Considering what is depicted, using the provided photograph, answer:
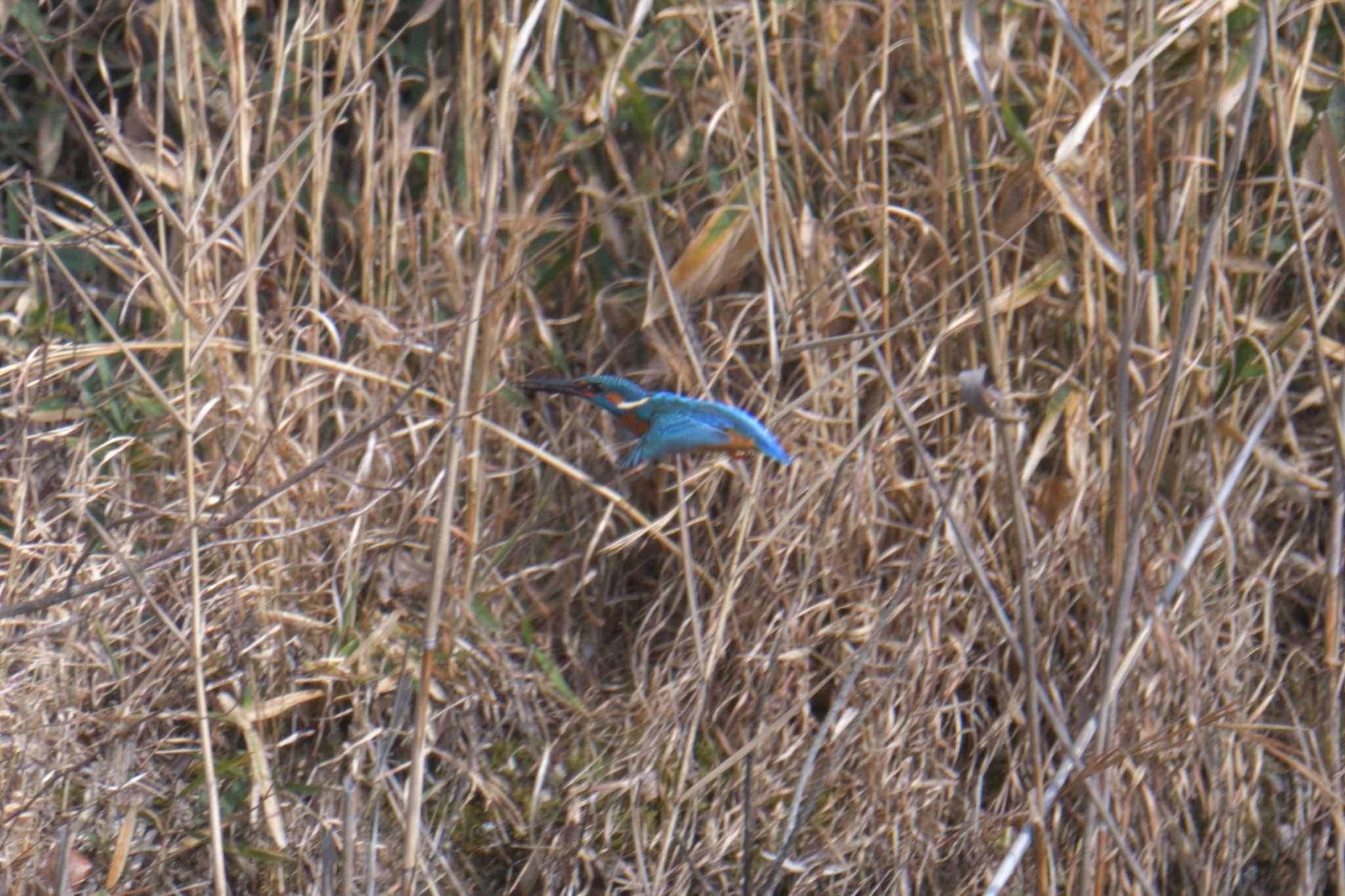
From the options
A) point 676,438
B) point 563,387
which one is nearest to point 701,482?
point 563,387

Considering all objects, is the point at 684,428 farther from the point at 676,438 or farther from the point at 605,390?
the point at 605,390

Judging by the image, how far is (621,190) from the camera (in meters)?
2.33

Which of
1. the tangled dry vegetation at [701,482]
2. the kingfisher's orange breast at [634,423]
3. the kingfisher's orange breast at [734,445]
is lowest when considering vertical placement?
the tangled dry vegetation at [701,482]

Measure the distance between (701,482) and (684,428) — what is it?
2.00 ft

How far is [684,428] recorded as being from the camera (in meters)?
1.48

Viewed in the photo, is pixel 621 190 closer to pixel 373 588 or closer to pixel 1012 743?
pixel 373 588

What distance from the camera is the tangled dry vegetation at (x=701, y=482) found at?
1.90m

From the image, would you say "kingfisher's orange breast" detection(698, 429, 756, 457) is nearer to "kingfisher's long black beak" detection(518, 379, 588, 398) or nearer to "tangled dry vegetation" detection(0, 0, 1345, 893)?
"kingfisher's long black beak" detection(518, 379, 588, 398)

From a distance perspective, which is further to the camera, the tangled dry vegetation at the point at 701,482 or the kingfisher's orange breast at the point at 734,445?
the tangled dry vegetation at the point at 701,482

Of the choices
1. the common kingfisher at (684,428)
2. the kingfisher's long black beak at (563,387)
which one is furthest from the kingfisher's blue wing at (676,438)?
the kingfisher's long black beak at (563,387)

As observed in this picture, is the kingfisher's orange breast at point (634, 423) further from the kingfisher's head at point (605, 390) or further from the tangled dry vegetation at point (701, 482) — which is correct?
the tangled dry vegetation at point (701, 482)

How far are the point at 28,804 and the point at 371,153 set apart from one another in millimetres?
1033

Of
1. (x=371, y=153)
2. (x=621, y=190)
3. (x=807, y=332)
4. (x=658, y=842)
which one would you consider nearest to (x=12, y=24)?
(x=371, y=153)

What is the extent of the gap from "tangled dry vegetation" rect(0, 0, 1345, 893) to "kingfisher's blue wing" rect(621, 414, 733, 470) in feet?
1.10
